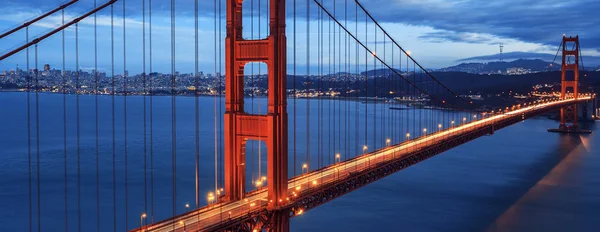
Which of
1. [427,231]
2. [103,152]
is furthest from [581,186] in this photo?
[103,152]

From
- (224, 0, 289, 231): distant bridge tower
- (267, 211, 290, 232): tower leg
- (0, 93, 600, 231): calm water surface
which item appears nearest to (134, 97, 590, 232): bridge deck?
(267, 211, 290, 232): tower leg

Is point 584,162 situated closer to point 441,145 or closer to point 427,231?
point 441,145

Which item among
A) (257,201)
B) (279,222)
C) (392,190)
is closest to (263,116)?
(257,201)

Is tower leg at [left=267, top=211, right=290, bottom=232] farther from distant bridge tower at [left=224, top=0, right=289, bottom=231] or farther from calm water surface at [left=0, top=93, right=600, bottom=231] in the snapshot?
calm water surface at [left=0, top=93, right=600, bottom=231]

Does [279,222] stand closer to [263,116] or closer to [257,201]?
[257,201]

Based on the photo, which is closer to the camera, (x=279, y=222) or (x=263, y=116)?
(x=279, y=222)

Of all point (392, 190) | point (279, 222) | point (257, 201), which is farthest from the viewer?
point (392, 190)

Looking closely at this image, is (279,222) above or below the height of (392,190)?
above

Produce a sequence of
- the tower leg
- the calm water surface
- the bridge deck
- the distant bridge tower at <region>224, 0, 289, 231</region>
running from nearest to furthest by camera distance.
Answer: the bridge deck
the distant bridge tower at <region>224, 0, 289, 231</region>
the tower leg
the calm water surface

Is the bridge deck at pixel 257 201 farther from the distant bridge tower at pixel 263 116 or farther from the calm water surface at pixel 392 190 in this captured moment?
the calm water surface at pixel 392 190

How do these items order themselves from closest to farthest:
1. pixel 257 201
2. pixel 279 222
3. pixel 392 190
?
1. pixel 279 222
2. pixel 257 201
3. pixel 392 190
